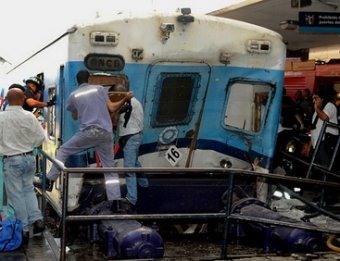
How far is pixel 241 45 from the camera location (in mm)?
6570

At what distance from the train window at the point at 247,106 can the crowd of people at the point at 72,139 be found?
1.28m

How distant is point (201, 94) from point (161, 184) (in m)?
1.25

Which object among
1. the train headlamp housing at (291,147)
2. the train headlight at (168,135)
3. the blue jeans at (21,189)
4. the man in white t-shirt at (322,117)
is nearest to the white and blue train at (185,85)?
the train headlight at (168,135)

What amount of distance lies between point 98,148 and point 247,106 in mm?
2105

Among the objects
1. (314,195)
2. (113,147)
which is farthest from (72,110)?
(314,195)

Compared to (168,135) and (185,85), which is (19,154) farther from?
(185,85)

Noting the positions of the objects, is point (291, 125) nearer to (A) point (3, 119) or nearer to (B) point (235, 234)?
(B) point (235, 234)

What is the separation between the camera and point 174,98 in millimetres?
6453

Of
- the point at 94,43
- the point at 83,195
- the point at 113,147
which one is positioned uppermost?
the point at 94,43

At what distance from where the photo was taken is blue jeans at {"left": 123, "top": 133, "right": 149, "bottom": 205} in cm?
615

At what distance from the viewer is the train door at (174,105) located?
628 cm

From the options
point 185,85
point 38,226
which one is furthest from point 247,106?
point 38,226

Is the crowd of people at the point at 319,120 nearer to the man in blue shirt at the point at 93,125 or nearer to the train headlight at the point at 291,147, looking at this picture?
the train headlight at the point at 291,147

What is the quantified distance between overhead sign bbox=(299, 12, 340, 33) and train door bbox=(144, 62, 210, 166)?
4.89m
